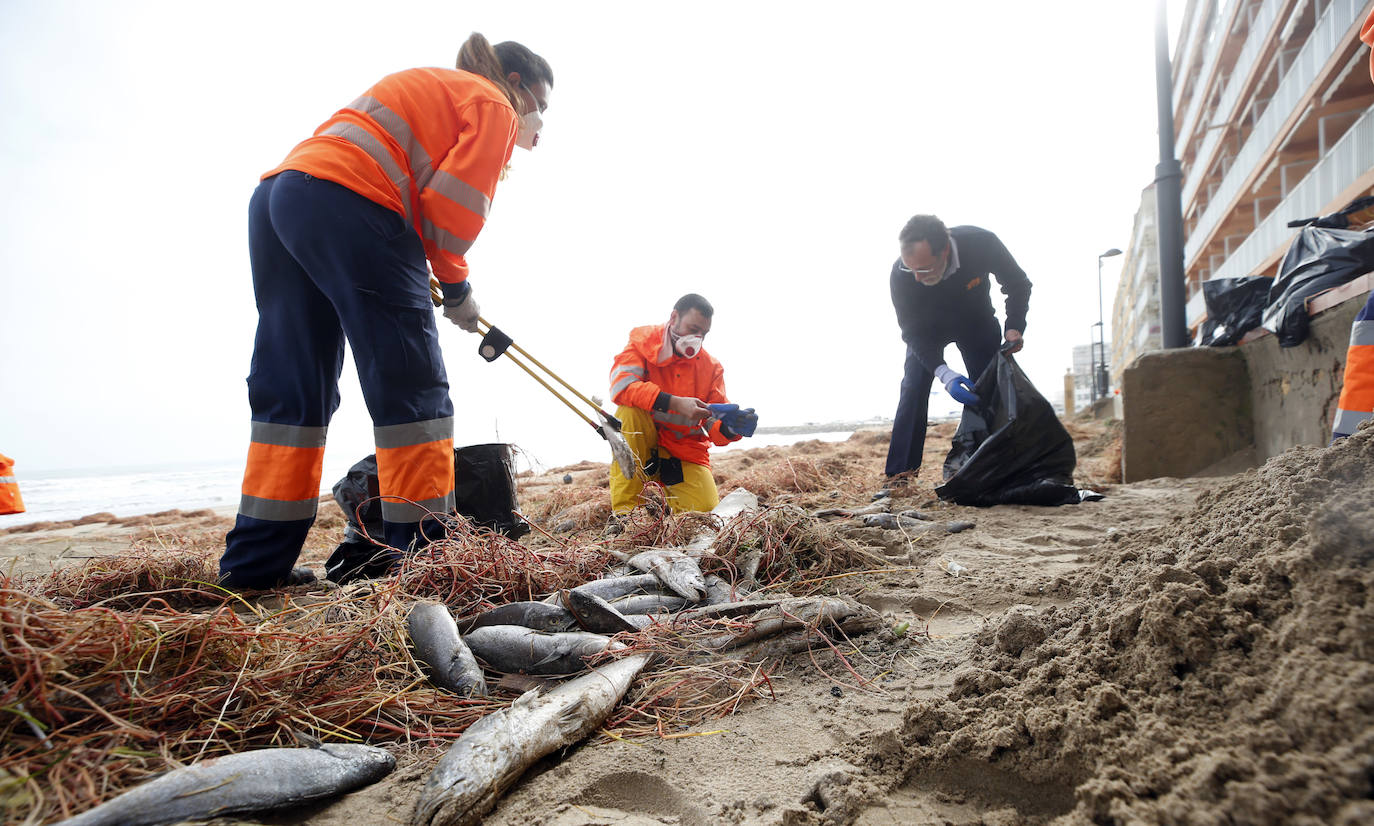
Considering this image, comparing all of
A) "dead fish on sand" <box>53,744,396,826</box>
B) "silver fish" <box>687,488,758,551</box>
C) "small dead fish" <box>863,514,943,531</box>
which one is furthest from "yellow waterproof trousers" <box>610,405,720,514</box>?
"dead fish on sand" <box>53,744,396,826</box>

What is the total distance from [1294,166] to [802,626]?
894 inches

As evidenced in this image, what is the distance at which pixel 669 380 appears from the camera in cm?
503

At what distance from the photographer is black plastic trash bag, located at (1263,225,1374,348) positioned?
3.60m

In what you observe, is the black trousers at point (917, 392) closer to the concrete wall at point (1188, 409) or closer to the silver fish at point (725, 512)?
the concrete wall at point (1188, 409)

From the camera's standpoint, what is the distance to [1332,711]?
0.83 metres

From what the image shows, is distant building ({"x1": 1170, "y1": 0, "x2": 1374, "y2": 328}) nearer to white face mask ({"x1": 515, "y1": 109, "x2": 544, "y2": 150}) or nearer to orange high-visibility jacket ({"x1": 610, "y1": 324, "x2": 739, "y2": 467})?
orange high-visibility jacket ({"x1": 610, "y1": 324, "x2": 739, "y2": 467})

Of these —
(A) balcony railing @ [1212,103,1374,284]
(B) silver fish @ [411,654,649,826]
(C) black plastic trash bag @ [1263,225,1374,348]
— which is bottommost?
(B) silver fish @ [411,654,649,826]

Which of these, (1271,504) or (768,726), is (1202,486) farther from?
(768,726)

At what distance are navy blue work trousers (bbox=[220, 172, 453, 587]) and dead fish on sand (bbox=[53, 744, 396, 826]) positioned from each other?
1.32 metres

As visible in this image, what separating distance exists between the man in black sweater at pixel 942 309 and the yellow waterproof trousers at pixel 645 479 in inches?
63.8

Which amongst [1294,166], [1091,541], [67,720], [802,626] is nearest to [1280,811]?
[802,626]

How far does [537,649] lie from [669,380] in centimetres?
337

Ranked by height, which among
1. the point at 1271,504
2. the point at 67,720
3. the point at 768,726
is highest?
the point at 1271,504

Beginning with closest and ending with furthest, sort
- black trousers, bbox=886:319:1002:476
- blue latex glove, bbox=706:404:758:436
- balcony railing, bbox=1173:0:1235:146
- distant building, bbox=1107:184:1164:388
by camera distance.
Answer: blue latex glove, bbox=706:404:758:436 < black trousers, bbox=886:319:1002:476 < balcony railing, bbox=1173:0:1235:146 < distant building, bbox=1107:184:1164:388
